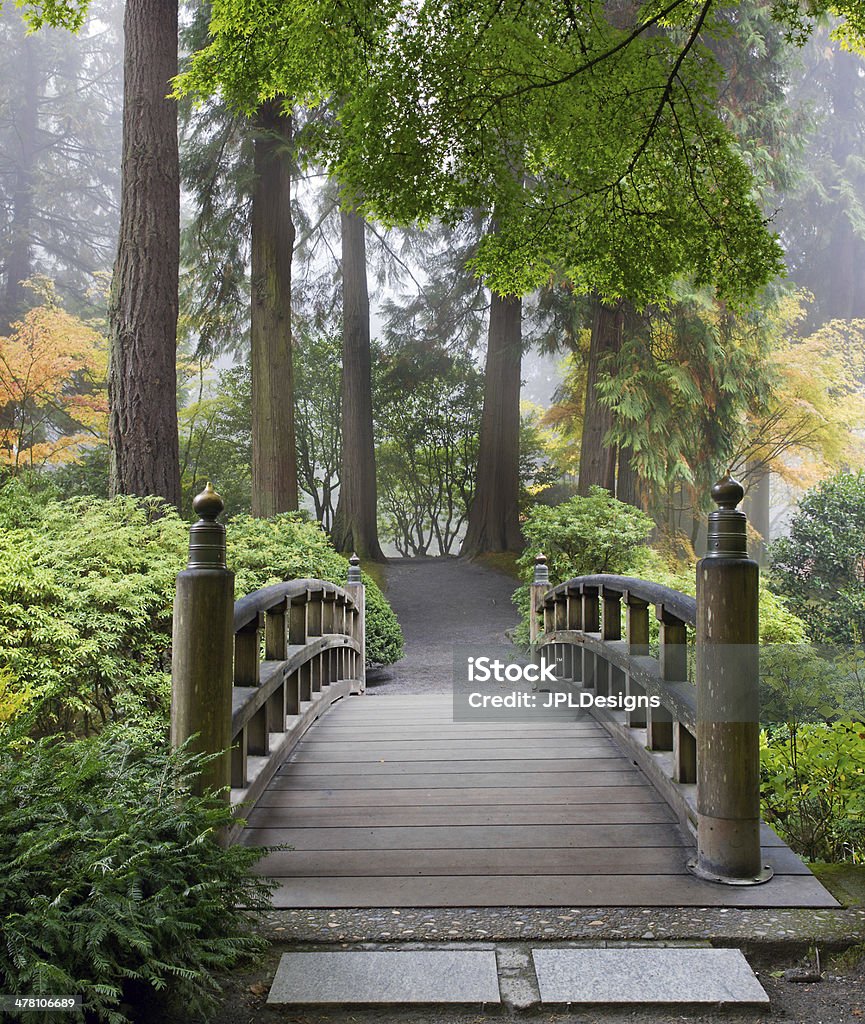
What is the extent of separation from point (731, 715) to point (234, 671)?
Answer: 1.98 metres

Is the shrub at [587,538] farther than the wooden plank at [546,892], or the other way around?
the shrub at [587,538]

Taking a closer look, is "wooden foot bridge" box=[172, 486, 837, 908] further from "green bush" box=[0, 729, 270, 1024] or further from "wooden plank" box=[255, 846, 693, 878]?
"green bush" box=[0, 729, 270, 1024]

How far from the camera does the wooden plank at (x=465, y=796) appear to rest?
3.57 m

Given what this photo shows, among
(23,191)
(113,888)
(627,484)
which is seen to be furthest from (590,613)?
(23,191)

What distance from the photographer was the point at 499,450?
55.5ft

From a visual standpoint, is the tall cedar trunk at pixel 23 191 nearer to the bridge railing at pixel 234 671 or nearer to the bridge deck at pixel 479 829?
the bridge railing at pixel 234 671

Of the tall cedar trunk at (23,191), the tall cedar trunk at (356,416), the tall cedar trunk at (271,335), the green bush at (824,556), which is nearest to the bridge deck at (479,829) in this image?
the tall cedar trunk at (271,335)

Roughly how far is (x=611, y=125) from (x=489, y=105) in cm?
72

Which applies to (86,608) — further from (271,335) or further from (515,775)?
(271,335)

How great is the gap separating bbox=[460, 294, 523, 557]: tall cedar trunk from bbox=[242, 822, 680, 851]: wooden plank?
13.6 metres

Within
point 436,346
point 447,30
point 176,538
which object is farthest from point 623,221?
point 436,346

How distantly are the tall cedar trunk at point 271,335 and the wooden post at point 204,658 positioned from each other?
959 centimetres

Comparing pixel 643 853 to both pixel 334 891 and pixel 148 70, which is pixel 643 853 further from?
pixel 148 70

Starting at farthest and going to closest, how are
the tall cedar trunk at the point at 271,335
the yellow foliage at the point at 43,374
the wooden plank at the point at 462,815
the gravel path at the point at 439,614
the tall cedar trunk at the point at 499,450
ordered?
the tall cedar trunk at the point at 499,450, the yellow foliage at the point at 43,374, the tall cedar trunk at the point at 271,335, the gravel path at the point at 439,614, the wooden plank at the point at 462,815
